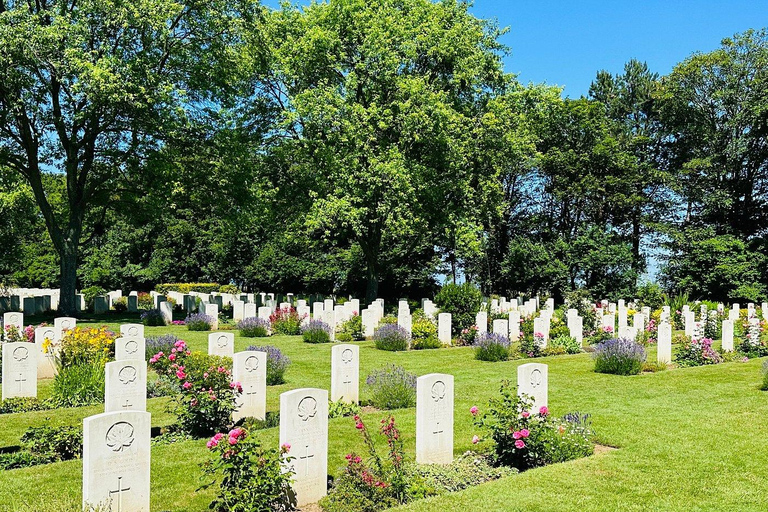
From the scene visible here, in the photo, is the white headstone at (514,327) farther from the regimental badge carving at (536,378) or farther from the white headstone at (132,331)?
the regimental badge carving at (536,378)

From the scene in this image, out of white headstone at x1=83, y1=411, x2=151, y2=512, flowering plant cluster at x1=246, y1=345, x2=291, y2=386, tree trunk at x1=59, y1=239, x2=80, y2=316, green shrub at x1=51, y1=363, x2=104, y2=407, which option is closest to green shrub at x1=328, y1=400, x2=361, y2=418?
flowering plant cluster at x1=246, y1=345, x2=291, y2=386

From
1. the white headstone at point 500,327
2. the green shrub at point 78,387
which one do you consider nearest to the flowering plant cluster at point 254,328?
the white headstone at point 500,327

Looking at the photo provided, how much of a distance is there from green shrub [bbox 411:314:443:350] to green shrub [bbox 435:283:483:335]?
4.62 ft

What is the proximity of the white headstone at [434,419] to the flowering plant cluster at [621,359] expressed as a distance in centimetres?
845

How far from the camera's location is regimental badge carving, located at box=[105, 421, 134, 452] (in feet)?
17.6

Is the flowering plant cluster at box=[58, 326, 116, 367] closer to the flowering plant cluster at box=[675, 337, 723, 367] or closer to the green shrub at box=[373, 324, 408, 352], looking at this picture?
the green shrub at box=[373, 324, 408, 352]

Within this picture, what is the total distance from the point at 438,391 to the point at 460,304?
14.5 metres

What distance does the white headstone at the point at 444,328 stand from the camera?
20.2 metres

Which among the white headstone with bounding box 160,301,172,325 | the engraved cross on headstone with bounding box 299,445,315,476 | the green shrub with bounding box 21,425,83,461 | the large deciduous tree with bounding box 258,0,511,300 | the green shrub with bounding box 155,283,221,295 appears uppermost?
the large deciduous tree with bounding box 258,0,511,300

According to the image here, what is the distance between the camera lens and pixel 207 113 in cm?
2677

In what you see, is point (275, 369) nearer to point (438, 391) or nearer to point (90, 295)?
point (438, 391)

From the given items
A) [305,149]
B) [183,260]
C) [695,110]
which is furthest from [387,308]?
[695,110]

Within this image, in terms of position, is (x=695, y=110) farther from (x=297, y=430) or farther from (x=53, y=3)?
(x=297, y=430)

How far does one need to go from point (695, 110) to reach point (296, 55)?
81.6ft
